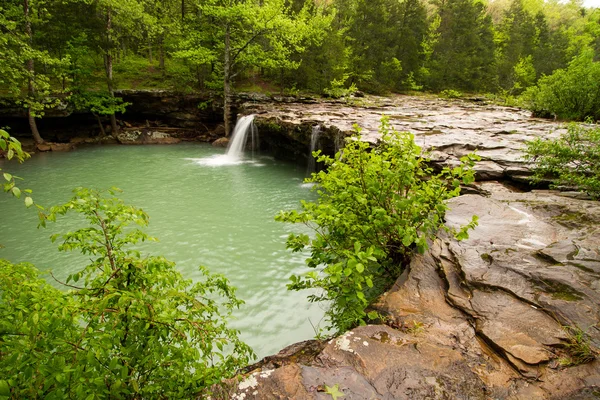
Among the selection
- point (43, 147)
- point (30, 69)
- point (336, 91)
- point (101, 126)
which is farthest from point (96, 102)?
point (336, 91)

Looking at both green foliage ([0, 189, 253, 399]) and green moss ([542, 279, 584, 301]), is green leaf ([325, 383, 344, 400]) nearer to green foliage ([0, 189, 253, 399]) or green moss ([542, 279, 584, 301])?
green foliage ([0, 189, 253, 399])

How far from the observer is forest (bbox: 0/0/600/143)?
1559 centimetres

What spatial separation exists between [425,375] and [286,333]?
2867 millimetres

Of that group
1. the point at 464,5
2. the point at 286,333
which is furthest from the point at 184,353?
the point at 464,5

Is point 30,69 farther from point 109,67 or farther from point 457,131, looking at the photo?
point 457,131

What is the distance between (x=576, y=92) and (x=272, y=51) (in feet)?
52.8

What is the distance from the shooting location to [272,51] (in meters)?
20.6

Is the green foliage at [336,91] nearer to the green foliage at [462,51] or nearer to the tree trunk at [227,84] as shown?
the tree trunk at [227,84]

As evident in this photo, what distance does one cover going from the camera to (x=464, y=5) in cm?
3481

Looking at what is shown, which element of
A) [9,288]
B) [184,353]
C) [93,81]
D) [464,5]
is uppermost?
[464,5]

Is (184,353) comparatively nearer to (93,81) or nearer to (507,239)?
(507,239)

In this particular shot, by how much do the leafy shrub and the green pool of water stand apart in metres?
11.5

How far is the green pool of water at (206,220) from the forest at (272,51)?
438cm

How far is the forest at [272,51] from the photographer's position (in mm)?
15594
